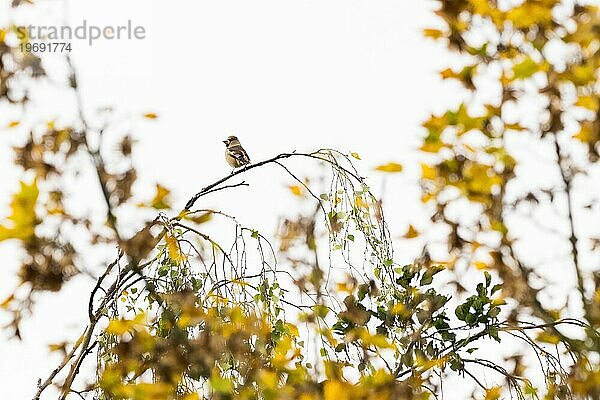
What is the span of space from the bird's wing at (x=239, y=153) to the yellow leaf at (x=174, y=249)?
1.47ft

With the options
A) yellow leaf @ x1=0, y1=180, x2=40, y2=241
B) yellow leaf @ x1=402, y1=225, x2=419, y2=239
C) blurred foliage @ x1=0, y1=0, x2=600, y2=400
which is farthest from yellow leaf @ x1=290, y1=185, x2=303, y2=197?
yellow leaf @ x1=0, y1=180, x2=40, y2=241

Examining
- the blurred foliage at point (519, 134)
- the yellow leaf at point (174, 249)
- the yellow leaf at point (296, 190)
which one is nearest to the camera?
the blurred foliage at point (519, 134)

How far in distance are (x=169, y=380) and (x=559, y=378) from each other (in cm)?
77

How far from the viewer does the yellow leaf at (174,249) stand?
1532 millimetres

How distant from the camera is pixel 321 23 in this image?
2588mm

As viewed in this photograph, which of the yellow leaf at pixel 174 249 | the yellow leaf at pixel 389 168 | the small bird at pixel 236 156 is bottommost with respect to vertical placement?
the yellow leaf at pixel 389 168

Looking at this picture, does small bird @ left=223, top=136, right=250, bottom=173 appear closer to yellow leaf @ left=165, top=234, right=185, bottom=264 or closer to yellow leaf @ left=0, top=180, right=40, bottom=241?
yellow leaf @ left=165, top=234, right=185, bottom=264

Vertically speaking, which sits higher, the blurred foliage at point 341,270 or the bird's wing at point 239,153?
the bird's wing at point 239,153

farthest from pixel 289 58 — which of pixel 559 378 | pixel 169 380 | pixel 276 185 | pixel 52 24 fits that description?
pixel 169 380

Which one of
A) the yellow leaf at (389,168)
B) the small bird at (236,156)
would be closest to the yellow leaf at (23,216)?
the yellow leaf at (389,168)

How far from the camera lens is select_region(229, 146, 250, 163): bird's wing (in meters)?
2.00

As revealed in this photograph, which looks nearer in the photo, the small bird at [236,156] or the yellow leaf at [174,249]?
the yellow leaf at [174,249]

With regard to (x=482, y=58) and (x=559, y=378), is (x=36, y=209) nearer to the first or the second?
(x=482, y=58)

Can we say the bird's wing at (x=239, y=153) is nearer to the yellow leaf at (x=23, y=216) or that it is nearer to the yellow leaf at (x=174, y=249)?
the yellow leaf at (x=174, y=249)
